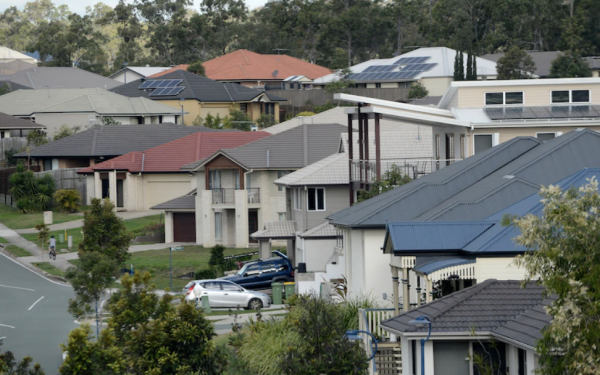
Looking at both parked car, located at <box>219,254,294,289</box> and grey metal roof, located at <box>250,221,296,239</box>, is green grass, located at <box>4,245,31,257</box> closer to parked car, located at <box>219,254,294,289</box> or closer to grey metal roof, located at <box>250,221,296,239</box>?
grey metal roof, located at <box>250,221,296,239</box>

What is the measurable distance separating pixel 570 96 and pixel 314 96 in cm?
6238

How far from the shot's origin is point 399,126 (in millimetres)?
54844

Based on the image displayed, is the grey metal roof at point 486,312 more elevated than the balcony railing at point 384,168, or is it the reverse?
the balcony railing at point 384,168

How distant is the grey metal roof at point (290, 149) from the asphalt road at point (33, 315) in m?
11.8

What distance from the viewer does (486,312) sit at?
16875 mm

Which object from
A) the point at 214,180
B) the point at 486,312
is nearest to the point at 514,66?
the point at 214,180

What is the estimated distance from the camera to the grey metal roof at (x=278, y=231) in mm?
43688

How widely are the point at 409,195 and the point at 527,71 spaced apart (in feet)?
245

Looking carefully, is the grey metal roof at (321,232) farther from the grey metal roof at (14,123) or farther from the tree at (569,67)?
the tree at (569,67)

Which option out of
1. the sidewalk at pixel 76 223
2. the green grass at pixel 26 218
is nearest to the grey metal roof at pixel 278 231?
the sidewalk at pixel 76 223

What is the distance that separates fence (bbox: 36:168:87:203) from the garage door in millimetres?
12230

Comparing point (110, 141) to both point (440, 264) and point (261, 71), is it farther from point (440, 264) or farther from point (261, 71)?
point (440, 264)

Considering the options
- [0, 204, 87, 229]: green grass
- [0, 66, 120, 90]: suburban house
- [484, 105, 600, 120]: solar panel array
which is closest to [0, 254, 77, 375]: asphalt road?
[0, 204, 87, 229]: green grass

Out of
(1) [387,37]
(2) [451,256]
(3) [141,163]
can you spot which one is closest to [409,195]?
(2) [451,256]
